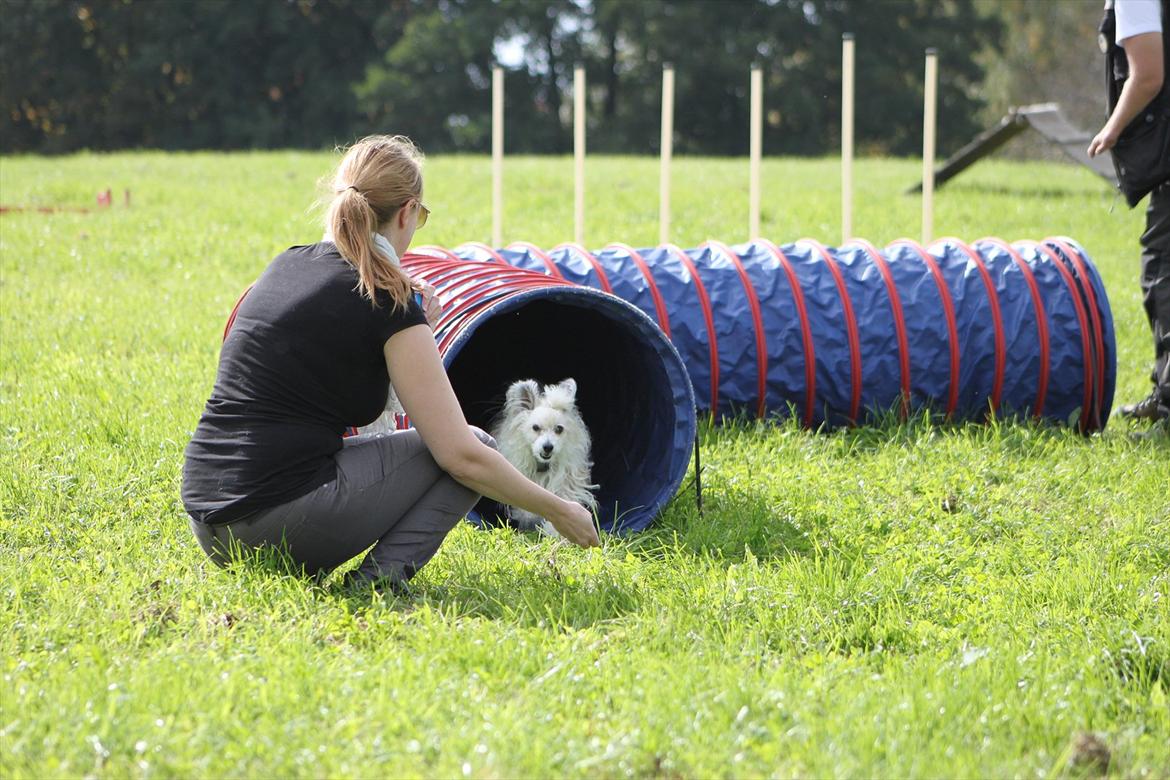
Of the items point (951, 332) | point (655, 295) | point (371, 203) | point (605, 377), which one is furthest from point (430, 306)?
point (951, 332)

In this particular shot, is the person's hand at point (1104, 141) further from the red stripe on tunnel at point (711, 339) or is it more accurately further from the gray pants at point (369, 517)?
the gray pants at point (369, 517)

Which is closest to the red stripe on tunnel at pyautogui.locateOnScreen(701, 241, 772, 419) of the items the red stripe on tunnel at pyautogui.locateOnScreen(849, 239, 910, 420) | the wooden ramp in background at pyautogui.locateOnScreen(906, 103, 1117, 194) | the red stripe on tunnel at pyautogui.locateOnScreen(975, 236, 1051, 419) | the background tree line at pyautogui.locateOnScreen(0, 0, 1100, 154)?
the red stripe on tunnel at pyautogui.locateOnScreen(849, 239, 910, 420)

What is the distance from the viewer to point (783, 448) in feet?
19.7

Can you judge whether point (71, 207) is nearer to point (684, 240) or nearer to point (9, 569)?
point (684, 240)

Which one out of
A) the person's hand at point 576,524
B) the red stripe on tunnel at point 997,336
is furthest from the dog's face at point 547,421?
the red stripe on tunnel at point 997,336

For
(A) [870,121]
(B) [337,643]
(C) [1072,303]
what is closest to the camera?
(B) [337,643]

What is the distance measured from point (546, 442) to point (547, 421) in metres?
0.10

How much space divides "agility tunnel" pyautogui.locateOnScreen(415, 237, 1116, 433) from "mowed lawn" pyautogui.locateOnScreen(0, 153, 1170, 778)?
0.85 ft

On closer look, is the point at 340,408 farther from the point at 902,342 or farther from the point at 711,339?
the point at 902,342

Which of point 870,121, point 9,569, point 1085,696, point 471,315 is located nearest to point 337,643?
point 9,569

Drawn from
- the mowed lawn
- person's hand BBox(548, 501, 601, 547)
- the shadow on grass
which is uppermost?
the shadow on grass

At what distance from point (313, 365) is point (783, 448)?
9.34 feet

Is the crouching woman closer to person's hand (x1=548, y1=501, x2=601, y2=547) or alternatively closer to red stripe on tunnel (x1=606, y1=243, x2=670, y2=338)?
person's hand (x1=548, y1=501, x2=601, y2=547)

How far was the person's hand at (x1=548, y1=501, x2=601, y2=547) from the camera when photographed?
4137 mm
